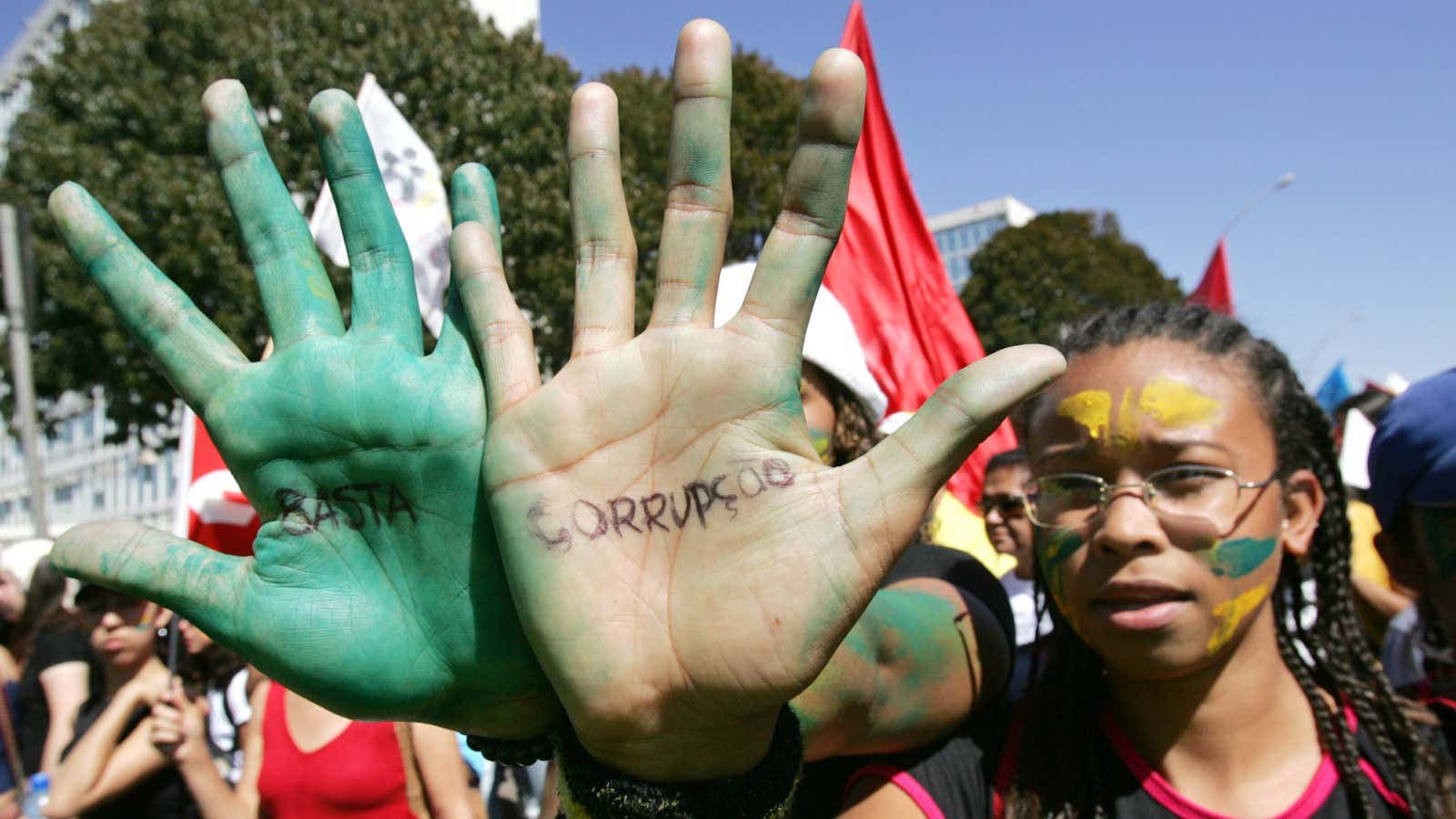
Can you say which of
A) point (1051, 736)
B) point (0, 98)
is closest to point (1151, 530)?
point (1051, 736)

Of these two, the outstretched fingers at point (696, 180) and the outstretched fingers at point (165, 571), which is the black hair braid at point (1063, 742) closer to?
the outstretched fingers at point (696, 180)

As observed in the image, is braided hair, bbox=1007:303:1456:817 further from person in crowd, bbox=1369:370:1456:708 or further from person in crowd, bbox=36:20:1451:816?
person in crowd, bbox=36:20:1451:816

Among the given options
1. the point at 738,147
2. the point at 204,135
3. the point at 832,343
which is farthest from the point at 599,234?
the point at 738,147

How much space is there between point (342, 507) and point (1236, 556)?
137 cm

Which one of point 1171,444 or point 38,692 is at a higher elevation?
point 1171,444

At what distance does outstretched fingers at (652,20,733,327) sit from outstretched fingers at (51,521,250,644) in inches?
25.2

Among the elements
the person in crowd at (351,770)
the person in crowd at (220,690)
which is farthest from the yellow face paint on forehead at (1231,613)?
the person in crowd at (220,690)

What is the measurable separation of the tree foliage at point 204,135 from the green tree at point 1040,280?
58.6 ft

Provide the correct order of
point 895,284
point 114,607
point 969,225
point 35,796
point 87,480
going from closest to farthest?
1. point 114,607
2. point 35,796
3. point 895,284
4. point 87,480
5. point 969,225

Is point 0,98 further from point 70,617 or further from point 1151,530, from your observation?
point 1151,530

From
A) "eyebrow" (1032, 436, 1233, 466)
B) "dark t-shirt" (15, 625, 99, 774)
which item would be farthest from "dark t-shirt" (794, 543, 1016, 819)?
"dark t-shirt" (15, 625, 99, 774)

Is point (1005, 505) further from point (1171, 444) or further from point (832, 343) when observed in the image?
point (1171, 444)

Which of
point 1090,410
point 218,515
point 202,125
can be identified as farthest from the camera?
point 202,125

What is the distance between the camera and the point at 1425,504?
205 cm
